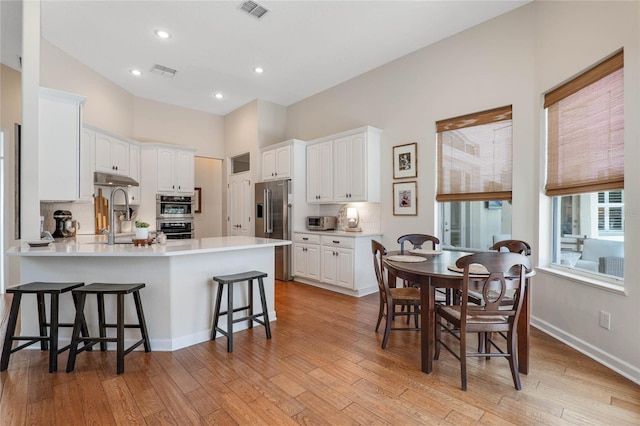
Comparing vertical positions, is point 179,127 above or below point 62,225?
above

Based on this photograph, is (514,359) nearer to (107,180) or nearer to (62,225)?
(107,180)

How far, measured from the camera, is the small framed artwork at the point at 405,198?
438cm

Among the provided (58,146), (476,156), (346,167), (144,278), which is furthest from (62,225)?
(476,156)

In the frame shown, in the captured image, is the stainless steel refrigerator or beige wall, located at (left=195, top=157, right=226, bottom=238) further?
beige wall, located at (left=195, top=157, right=226, bottom=238)

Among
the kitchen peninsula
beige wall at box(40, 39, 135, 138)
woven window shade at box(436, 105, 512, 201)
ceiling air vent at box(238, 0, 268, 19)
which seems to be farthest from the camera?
beige wall at box(40, 39, 135, 138)

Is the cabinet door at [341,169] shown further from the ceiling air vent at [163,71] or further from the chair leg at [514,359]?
the chair leg at [514,359]

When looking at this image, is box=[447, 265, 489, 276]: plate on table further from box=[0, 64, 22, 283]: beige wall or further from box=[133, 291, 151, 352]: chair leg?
box=[0, 64, 22, 283]: beige wall

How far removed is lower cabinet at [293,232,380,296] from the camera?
4489 millimetres

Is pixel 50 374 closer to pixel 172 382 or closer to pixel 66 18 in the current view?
pixel 172 382

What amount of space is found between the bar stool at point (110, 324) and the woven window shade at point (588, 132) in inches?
153

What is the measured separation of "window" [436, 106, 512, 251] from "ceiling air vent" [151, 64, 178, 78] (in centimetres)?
404

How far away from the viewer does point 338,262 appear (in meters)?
4.68

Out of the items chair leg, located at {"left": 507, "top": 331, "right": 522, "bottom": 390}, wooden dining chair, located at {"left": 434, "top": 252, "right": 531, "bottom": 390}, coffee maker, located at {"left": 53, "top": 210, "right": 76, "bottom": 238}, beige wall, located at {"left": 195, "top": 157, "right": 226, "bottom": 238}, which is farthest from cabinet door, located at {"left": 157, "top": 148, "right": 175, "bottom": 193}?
chair leg, located at {"left": 507, "top": 331, "right": 522, "bottom": 390}

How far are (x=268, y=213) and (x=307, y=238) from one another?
0.98 metres
